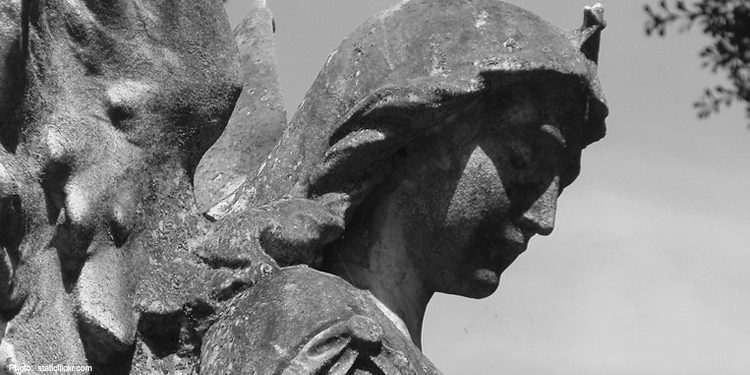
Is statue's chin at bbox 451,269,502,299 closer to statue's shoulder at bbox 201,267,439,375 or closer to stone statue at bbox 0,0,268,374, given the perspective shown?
statue's shoulder at bbox 201,267,439,375

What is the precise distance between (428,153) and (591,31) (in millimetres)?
610

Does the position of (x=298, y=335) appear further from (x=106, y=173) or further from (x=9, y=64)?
(x=9, y=64)

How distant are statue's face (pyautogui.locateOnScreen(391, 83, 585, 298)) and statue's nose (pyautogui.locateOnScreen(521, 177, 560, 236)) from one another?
0.18 ft

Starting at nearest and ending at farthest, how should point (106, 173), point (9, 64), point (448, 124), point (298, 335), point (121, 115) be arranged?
point (9, 64), point (298, 335), point (106, 173), point (121, 115), point (448, 124)

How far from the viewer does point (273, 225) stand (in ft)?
21.3

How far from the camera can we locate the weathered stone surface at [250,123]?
7566mm

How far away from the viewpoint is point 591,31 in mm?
6918

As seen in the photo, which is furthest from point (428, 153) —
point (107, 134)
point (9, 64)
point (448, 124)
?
point (9, 64)

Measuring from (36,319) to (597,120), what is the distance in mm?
1826

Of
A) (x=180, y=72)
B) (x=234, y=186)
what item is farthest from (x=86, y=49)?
(x=234, y=186)

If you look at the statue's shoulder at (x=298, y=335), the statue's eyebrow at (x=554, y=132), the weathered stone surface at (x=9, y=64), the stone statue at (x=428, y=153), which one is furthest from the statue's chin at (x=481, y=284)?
the weathered stone surface at (x=9, y=64)

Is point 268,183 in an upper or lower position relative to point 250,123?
lower

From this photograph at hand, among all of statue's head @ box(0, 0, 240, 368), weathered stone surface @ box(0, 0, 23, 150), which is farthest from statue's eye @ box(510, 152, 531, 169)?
weathered stone surface @ box(0, 0, 23, 150)

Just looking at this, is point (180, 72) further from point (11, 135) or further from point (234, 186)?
point (234, 186)
